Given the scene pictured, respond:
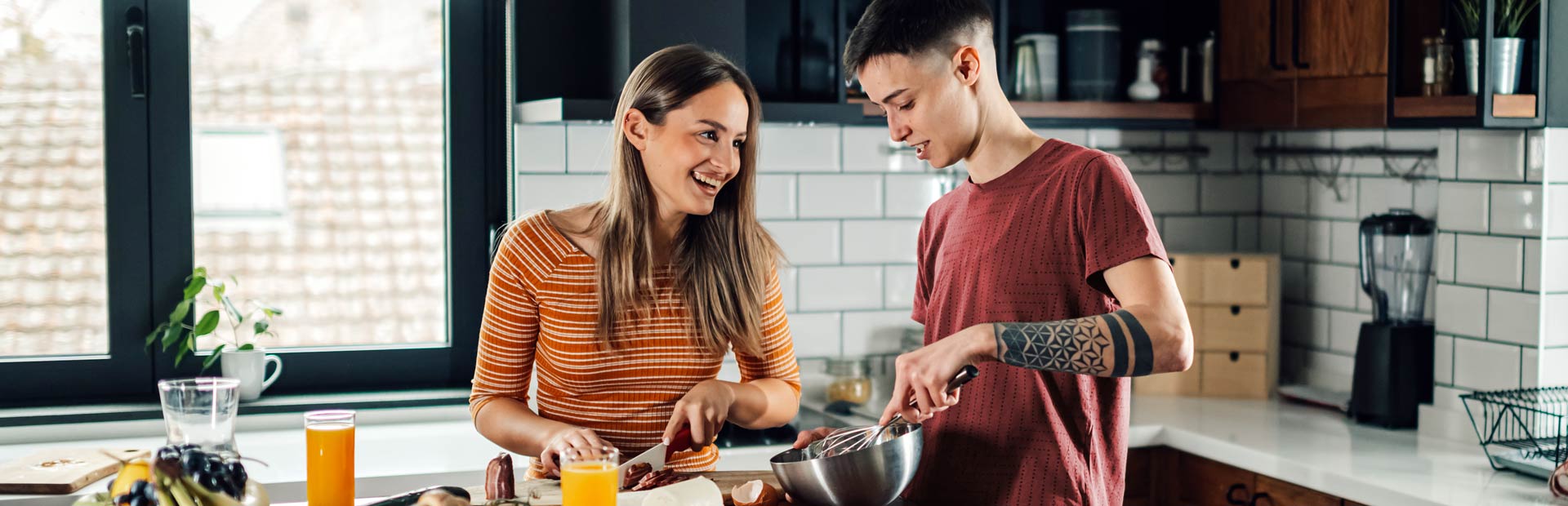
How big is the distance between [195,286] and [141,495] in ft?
5.58

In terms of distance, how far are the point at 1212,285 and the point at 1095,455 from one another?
5.66ft

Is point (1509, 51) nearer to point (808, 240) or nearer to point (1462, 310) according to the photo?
point (1462, 310)

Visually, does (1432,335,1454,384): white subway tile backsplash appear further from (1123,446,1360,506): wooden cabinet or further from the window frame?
the window frame

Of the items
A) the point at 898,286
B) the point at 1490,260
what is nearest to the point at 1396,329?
the point at 1490,260

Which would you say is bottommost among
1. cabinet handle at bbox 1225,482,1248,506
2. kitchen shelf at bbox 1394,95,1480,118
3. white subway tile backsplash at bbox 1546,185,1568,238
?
cabinet handle at bbox 1225,482,1248,506

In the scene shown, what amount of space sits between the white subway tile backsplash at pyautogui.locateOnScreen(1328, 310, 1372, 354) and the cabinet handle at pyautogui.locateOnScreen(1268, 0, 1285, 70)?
0.63m

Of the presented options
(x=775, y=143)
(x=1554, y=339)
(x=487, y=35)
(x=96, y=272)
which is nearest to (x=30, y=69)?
(x=96, y=272)

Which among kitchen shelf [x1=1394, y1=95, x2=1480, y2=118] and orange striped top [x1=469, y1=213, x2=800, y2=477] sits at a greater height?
kitchen shelf [x1=1394, y1=95, x2=1480, y2=118]

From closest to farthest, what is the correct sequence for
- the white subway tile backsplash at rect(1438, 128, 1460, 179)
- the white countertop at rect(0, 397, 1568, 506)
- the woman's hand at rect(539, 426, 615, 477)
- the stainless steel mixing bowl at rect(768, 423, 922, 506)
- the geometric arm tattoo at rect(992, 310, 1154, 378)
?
the geometric arm tattoo at rect(992, 310, 1154, 378), the stainless steel mixing bowl at rect(768, 423, 922, 506), the woman's hand at rect(539, 426, 615, 477), the white countertop at rect(0, 397, 1568, 506), the white subway tile backsplash at rect(1438, 128, 1460, 179)

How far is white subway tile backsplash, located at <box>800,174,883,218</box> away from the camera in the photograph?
3.23 metres

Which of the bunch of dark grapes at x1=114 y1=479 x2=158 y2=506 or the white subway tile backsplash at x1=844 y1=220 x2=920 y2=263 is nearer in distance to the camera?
the bunch of dark grapes at x1=114 y1=479 x2=158 y2=506

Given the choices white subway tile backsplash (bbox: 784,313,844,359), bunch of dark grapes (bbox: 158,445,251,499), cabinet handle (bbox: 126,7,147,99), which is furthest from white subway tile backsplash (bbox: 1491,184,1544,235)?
cabinet handle (bbox: 126,7,147,99)

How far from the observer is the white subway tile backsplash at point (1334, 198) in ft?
10.7

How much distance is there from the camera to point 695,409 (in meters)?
1.86
